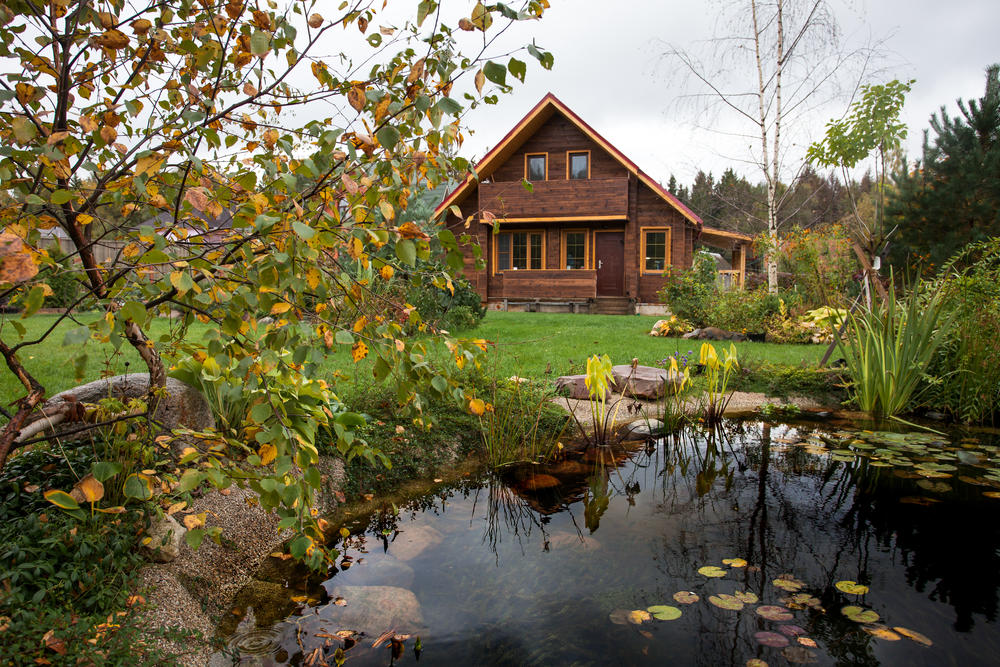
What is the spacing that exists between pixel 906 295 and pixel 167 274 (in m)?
5.89

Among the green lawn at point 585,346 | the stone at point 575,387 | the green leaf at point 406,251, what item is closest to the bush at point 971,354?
the green lawn at point 585,346

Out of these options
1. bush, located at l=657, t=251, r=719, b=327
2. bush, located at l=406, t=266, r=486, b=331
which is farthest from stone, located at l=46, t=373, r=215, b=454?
bush, located at l=657, t=251, r=719, b=327

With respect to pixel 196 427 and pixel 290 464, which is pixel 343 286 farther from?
pixel 196 427

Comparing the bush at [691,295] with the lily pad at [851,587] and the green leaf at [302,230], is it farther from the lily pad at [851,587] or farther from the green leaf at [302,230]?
the green leaf at [302,230]

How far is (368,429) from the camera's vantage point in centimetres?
387

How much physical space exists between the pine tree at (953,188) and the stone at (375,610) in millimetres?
11657

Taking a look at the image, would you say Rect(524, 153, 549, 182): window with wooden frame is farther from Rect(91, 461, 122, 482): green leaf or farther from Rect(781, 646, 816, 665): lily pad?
Result: Rect(91, 461, 122, 482): green leaf

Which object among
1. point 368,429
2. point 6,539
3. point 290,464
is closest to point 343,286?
point 290,464

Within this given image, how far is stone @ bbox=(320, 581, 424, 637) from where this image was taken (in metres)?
2.28

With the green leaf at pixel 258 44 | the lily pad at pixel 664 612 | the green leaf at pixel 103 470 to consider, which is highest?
the green leaf at pixel 258 44

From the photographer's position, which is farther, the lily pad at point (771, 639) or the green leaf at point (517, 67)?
the lily pad at point (771, 639)

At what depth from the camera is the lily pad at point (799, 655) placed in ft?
6.62

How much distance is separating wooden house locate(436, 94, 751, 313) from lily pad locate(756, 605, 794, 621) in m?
15.4

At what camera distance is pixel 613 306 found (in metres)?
17.7
